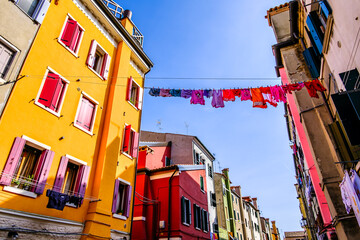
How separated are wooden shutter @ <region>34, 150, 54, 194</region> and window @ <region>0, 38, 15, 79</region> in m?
3.04

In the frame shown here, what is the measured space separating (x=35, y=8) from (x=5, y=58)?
2.92 meters

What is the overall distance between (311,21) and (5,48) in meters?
13.1

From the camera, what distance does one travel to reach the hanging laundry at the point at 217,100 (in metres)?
11.5

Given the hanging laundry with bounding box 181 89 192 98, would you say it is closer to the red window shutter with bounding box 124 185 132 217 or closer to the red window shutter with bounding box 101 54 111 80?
the red window shutter with bounding box 101 54 111 80

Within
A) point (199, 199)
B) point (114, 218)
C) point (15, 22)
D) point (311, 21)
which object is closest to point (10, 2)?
point (15, 22)

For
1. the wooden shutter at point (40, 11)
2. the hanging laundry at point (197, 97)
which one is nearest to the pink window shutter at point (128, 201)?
the hanging laundry at point (197, 97)

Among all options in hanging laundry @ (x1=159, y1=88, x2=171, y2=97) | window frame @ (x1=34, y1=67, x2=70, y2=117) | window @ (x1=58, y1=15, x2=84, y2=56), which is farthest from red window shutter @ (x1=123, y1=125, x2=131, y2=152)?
window @ (x1=58, y1=15, x2=84, y2=56)

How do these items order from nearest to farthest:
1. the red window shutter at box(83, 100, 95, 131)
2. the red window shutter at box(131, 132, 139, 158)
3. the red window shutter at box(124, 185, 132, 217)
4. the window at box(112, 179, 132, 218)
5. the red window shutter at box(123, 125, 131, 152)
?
the red window shutter at box(83, 100, 95, 131)
the window at box(112, 179, 132, 218)
the red window shutter at box(124, 185, 132, 217)
the red window shutter at box(123, 125, 131, 152)
the red window shutter at box(131, 132, 139, 158)

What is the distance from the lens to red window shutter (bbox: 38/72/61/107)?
8.74 m

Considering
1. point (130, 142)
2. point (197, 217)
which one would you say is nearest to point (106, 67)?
point (130, 142)

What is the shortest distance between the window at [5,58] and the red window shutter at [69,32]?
2720mm

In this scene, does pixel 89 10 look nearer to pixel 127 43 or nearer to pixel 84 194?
pixel 127 43

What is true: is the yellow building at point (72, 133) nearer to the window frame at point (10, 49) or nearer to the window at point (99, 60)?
the window at point (99, 60)

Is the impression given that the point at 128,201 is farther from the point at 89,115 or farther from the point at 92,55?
the point at 92,55
